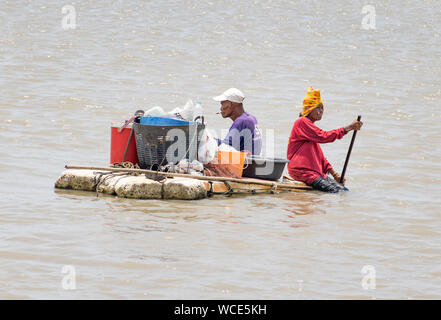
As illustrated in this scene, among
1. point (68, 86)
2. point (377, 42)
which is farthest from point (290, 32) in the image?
point (68, 86)

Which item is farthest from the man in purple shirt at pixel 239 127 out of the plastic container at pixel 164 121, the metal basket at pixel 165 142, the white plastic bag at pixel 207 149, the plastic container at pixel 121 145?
the plastic container at pixel 121 145

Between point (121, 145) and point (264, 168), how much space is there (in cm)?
159

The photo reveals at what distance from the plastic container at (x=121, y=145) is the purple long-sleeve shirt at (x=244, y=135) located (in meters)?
1.05

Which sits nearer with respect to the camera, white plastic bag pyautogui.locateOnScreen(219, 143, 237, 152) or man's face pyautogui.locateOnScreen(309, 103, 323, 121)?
white plastic bag pyautogui.locateOnScreen(219, 143, 237, 152)

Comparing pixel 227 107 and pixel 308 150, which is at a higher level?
pixel 227 107

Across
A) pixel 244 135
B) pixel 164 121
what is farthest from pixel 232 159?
pixel 164 121

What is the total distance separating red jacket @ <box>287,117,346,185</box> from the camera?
995 cm

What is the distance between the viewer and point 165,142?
9.40 meters

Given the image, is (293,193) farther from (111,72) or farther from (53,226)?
(111,72)

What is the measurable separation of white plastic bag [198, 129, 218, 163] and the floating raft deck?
26cm

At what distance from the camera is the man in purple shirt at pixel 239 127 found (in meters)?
9.93

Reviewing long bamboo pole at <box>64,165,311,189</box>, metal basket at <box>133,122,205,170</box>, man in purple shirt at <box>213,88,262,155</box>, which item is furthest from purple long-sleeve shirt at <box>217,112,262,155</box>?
metal basket at <box>133,122,205,170</box>

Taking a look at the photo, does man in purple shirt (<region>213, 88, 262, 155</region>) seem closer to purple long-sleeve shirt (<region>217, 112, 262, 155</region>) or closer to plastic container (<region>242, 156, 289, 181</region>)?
purple long-sleeve shirt (<region>217, 112, 262, 155</region>)

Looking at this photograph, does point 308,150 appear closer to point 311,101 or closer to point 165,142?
point 311,101
